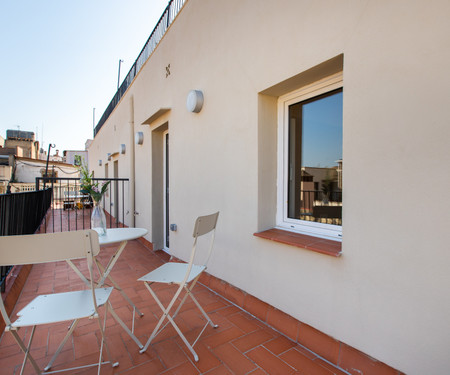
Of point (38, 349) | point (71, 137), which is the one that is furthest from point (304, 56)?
point (71, 137)

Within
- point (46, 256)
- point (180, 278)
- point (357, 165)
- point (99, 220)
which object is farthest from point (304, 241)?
point (99, 220)

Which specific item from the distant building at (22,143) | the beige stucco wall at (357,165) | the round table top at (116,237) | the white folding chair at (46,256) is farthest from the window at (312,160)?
the distant building at (22,143)

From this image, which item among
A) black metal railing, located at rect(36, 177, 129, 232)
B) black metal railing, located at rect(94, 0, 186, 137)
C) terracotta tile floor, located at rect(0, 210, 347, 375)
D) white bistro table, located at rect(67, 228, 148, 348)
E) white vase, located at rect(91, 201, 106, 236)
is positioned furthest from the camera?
black metal railing, located at rect(36, 177, 129, 232)

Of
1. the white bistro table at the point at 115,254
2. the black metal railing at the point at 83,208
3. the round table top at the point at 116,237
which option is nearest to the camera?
the white bistro table at the point at 115,254

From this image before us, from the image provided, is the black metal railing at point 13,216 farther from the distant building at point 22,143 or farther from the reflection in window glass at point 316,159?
the distant building at point 22,143

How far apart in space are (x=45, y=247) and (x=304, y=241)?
63.4 inches

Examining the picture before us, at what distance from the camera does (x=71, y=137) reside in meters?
48.2

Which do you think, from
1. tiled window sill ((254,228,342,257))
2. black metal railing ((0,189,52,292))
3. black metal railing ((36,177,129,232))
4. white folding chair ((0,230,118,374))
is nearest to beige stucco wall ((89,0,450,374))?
tiled window sill ((254,228,342,257))

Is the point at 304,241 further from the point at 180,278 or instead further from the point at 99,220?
the point at 99,220

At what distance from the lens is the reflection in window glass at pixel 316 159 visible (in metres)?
1.96

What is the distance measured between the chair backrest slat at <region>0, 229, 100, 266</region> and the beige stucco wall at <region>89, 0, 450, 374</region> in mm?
1400

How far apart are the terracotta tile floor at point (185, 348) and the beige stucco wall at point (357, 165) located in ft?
0.82

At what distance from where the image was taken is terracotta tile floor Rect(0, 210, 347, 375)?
5.22ft

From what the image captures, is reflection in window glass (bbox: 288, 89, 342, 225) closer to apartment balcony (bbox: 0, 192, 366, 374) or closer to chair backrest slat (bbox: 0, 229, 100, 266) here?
apartment balcony (bbox: 0, 192, 366, 374)
